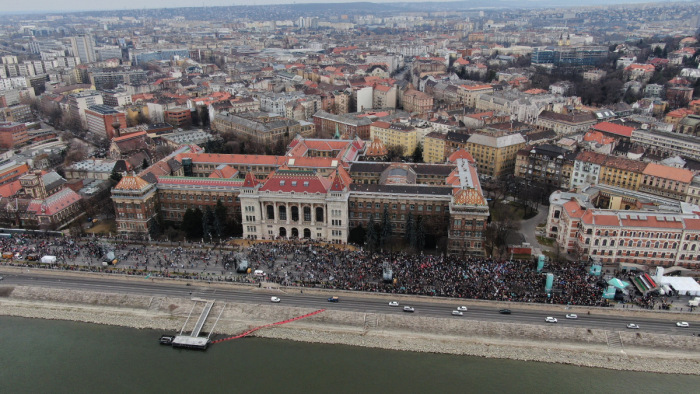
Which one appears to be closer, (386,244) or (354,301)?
(354,301)

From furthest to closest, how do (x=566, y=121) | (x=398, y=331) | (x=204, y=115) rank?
(x=204, y=115)
(x=566, y=121)
(x=398, y=331)

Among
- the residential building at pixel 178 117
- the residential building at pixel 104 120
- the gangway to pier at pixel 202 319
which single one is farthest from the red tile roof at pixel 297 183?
the residential building at pixel 178 117

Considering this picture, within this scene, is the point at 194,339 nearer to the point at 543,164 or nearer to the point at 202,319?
the point at 202,319

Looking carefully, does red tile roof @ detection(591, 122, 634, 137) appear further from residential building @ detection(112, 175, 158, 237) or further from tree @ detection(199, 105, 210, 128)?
tree @ detection(199, 105, 210, 128)

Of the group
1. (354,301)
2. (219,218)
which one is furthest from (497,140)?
(219,218)

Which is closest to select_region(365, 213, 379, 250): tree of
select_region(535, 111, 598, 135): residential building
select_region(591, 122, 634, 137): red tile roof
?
select_region(535, 111, 598, 135): residential building

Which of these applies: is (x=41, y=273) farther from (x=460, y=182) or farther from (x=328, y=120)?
(x=328, y=120)
